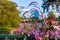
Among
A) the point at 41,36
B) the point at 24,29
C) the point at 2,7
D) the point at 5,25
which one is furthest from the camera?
the point at 5,25

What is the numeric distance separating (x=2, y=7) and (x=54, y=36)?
59.5 ft

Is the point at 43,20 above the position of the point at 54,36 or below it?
above

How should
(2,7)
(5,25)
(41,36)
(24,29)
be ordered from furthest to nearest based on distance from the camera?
(5,25) → (2,7) → (24,29) → (41,36)

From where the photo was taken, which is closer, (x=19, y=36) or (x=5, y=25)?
(x=19, y=36)

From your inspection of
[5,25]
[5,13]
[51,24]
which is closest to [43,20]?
[51,24]

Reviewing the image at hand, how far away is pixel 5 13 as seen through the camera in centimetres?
2245

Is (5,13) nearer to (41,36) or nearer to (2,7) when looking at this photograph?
(2,7)

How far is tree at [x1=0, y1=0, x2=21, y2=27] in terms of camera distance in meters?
→ 22.5

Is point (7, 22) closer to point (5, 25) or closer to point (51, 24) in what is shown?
point (5, 25)

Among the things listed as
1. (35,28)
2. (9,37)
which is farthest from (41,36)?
(9,37)

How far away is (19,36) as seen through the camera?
4.55 meters

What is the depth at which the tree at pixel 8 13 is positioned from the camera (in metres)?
22.5

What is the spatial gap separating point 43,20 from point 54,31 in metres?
0.32

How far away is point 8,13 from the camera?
73.8ft
